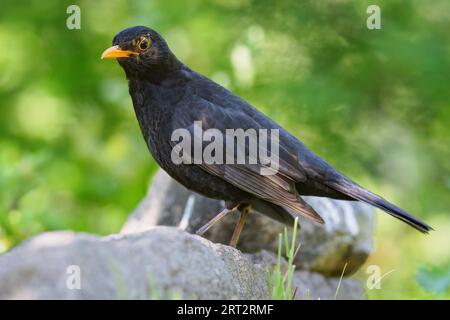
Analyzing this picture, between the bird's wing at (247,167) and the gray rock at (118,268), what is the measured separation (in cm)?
146

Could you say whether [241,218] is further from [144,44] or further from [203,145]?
[144,44]

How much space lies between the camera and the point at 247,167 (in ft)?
17.8

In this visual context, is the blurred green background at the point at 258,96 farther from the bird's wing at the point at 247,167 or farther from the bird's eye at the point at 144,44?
the bird's wing at the point at 247,167

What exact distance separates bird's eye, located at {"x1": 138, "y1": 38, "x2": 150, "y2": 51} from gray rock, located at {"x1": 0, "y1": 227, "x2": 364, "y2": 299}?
7.36ft

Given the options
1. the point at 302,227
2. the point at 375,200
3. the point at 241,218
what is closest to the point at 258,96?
the point at 302,227

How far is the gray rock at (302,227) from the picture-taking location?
6.39 metres

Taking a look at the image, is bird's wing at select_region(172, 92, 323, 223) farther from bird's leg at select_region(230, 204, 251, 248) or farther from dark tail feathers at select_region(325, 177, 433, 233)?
bird's leg at select_region(230, 204, 251, 248)

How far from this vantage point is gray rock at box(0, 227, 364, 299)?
3.32 meters

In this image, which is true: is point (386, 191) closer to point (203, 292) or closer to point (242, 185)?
point (242, 185)

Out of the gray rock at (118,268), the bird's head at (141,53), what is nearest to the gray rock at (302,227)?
the bird's head at (141,53)

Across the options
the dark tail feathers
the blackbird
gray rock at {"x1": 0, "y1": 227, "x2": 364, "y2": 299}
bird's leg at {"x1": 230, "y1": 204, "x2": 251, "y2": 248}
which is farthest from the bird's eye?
gray rock at {"x1": 0, "y1": 227, "x2": 364, "y2": 299}

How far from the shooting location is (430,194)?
941 centimetres

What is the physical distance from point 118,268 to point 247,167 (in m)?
2.15
